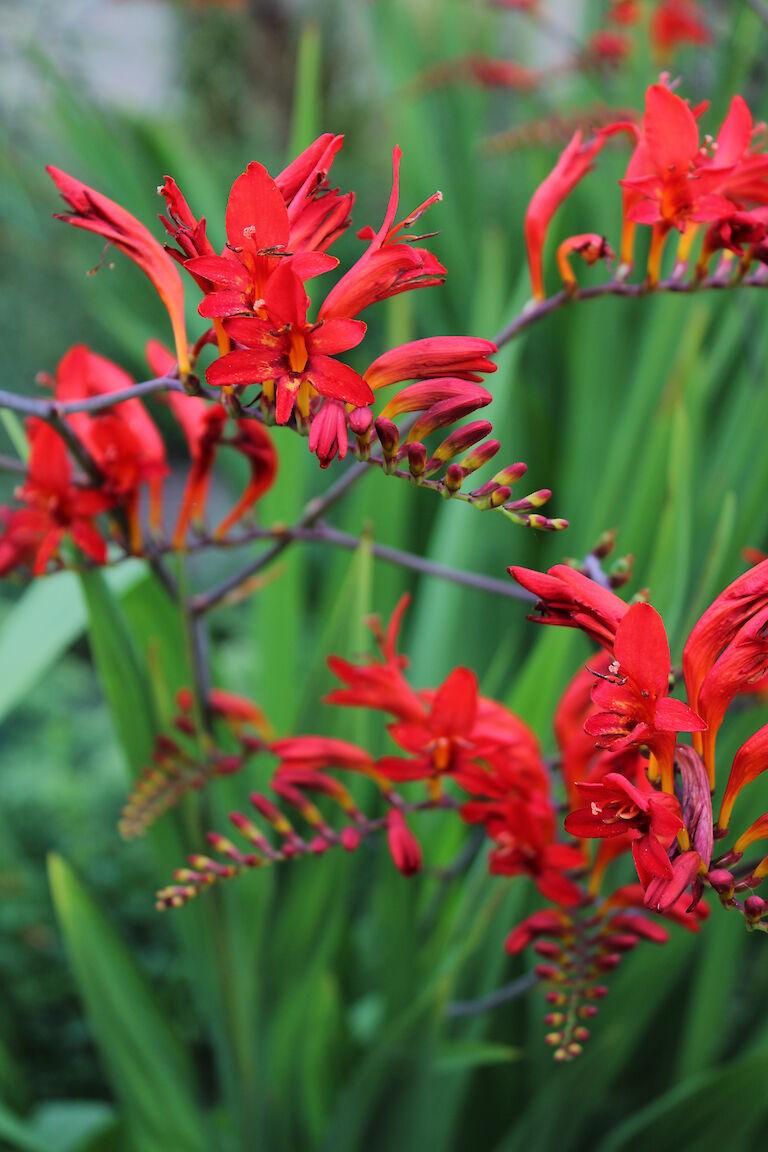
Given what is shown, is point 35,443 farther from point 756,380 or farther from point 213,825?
point 756,380

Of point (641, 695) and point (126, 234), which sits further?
point (126, 234)

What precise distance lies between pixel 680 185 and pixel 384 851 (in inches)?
18.9

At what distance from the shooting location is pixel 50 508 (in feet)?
1.84

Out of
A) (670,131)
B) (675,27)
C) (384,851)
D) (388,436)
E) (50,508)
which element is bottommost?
A: (384,851)

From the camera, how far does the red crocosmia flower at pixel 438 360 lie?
39 centimetres

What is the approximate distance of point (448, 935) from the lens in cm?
71

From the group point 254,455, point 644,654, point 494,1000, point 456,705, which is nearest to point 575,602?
point 644,654

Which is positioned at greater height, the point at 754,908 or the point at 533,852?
the point at 754,908

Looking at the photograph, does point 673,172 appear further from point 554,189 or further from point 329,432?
point 329,432

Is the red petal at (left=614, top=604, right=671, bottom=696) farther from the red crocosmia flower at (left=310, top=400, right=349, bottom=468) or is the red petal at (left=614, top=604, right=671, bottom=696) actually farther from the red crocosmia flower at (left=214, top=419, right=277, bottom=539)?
the red crocosmia flower at (left=214, top=419, right=277, bottom=539)

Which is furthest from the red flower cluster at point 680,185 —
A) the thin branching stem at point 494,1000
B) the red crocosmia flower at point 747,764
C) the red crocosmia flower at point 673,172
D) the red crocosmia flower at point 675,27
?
the red crocosmia flower at point 675,27

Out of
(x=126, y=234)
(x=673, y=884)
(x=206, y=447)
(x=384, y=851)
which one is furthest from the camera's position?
(x=384, y=851)

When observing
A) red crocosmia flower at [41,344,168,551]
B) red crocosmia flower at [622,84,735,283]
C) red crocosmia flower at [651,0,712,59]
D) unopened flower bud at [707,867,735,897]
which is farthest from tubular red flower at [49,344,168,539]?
red crocosmia flower at [651,0,712,59]

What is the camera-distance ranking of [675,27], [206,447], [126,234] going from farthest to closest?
[675,27] < [206,447] < [126,234]
